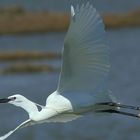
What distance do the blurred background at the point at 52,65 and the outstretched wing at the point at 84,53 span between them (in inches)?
16.6

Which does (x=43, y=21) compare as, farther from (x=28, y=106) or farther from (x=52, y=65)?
(x=28, y=106)

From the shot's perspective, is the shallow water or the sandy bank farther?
the sandy bank

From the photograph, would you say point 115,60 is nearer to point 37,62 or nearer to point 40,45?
point 37,62

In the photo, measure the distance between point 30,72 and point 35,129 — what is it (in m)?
4.64

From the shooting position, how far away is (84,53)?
642cm

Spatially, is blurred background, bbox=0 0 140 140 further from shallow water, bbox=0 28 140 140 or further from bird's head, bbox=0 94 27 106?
bird's head, bbox=0 94 27 106

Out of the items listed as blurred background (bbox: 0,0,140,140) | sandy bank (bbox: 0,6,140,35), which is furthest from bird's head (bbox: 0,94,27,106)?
sandy bank (bbox: 0,6,140,35)

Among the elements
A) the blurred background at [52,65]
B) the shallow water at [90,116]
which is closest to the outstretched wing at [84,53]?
the blurred background at [52,65]

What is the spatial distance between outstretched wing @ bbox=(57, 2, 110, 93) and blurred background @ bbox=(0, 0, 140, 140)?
0.42m

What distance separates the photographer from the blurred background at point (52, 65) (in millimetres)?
12898

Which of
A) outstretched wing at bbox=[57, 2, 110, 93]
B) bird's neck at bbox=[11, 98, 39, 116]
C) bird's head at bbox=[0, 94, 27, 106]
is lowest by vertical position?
bird's neck at bbox=[11, 98, 39, 116]

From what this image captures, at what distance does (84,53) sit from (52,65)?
37.9 feet

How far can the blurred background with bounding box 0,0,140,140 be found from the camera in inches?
508

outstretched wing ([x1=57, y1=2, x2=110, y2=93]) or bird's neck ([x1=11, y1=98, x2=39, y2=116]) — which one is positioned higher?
outstretched wing ([x1=57, y1=2, x2=110, y2=93])
